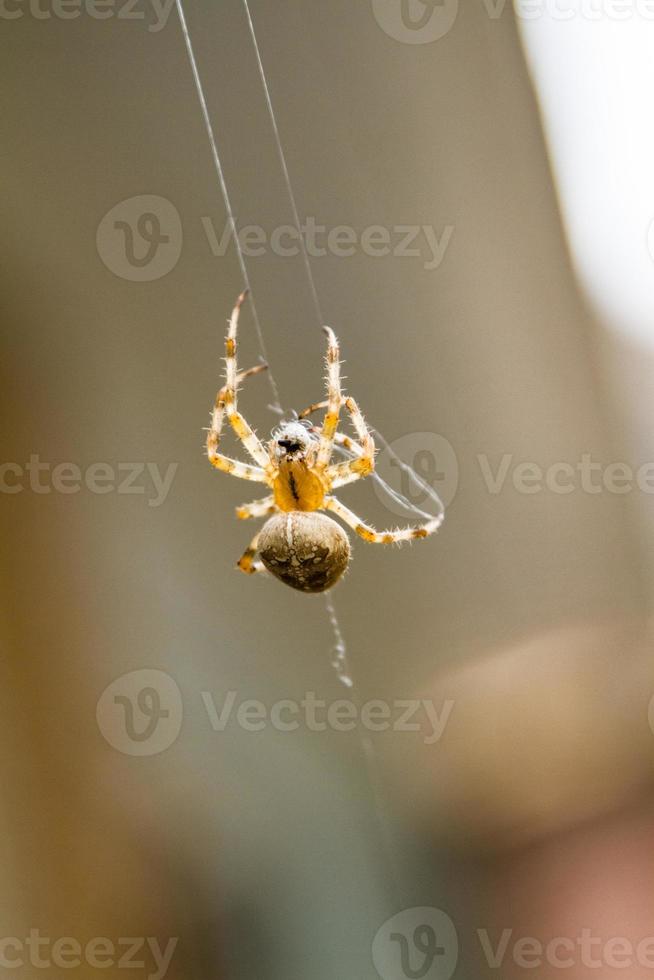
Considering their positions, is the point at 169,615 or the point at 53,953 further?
the point at 169,615

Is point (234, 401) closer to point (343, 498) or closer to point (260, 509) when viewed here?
point (260, 509)

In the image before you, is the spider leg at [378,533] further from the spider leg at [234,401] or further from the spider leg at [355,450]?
the spider leg at [234,401]

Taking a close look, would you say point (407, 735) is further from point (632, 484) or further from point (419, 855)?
point (632, 484)

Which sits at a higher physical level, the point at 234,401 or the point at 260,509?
the point at 234,401

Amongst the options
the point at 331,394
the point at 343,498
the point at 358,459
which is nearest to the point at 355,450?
the point at 358,459

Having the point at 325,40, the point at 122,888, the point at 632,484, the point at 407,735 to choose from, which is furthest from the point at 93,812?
the point at 325,40

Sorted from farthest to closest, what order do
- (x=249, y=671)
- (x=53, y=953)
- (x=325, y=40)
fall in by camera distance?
(x=249, y=671)
(x=53, y=953)
(x=325, y=40)

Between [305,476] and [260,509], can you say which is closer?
[305,476]

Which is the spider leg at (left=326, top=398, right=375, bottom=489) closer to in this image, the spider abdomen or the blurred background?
Result: the spider abdomen
